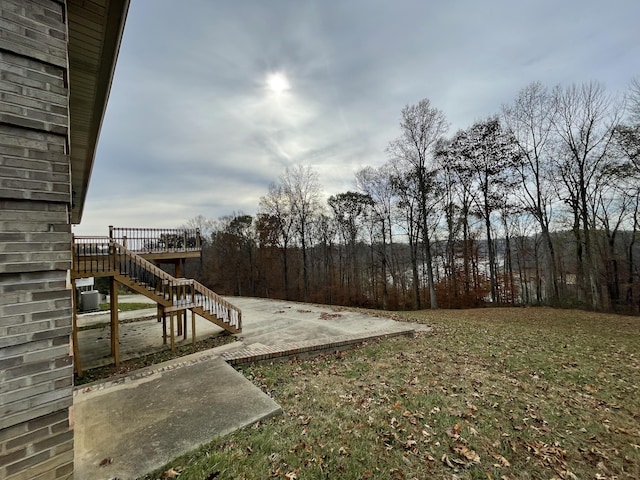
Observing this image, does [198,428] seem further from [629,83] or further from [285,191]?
[285,191]

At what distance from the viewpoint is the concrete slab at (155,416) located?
2.39 metres

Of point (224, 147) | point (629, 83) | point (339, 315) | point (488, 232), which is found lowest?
point (339, 315)

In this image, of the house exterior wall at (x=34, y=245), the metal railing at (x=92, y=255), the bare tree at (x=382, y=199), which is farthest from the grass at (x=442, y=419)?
the bare tree at (x=382, y=199)

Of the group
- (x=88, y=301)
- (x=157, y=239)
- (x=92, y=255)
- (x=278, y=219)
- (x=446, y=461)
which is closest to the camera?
(x=446, y=461)

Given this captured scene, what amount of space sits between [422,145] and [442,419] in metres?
14.1

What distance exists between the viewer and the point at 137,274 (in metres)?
6.71

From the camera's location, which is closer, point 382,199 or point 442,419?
point 442,419

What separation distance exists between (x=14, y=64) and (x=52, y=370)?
197 cm

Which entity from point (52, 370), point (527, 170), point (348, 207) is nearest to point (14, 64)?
point (52, 370)

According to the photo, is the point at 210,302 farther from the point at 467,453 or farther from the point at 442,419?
the point at 467,453

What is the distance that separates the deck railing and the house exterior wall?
6.29 m

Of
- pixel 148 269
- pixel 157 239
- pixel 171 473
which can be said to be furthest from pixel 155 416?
pixel 157 239

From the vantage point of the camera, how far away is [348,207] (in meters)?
20.5

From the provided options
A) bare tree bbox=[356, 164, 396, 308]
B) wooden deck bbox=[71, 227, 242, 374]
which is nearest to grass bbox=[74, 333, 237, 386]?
wooden deck bbox=[71, 227, 242, 374]
